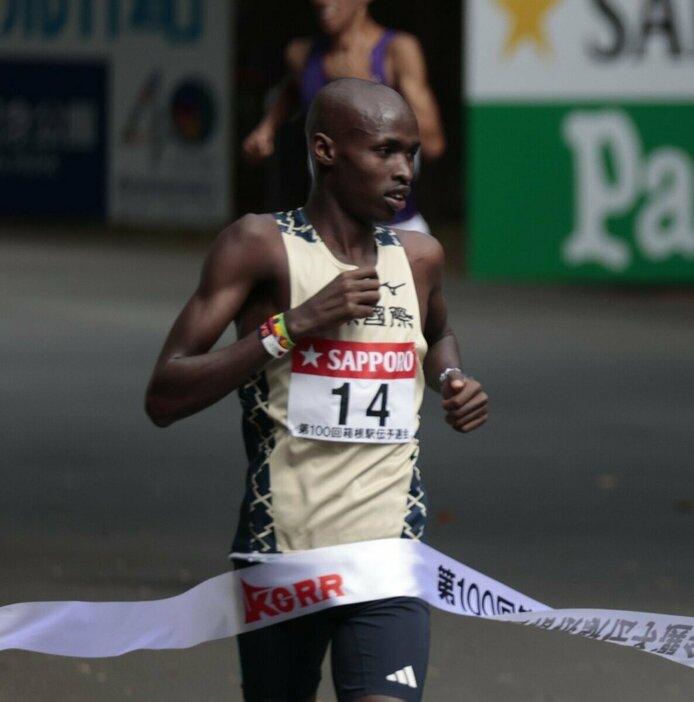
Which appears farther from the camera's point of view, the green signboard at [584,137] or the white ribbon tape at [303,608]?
the white ribbon tape at [303,608]

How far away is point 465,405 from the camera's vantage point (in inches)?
148

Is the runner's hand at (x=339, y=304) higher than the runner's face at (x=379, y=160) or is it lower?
lower

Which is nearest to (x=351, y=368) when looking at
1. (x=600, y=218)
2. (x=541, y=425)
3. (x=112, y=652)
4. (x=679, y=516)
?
(x=600, y=218)

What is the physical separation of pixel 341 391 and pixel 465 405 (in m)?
0.22

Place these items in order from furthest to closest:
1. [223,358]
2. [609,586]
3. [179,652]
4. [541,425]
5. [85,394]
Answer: [85,394], [541,425], [609,586], [179,652], [223,358]

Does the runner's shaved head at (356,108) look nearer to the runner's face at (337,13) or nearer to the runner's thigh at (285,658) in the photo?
the runner's thigh at (285,658)

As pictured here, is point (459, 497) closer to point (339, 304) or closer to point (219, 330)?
point (219, 330)

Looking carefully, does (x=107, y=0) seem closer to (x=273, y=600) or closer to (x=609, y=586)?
(x=609, y=586)

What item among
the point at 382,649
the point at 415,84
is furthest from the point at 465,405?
the point at 415,84

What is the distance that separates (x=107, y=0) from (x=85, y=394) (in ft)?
64.0

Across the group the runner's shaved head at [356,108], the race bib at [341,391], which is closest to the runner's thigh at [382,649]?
the race bib at [341,391]

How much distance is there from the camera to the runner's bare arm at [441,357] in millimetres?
3770

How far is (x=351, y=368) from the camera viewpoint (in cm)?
375

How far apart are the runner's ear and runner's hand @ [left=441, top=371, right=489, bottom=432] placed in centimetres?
46
